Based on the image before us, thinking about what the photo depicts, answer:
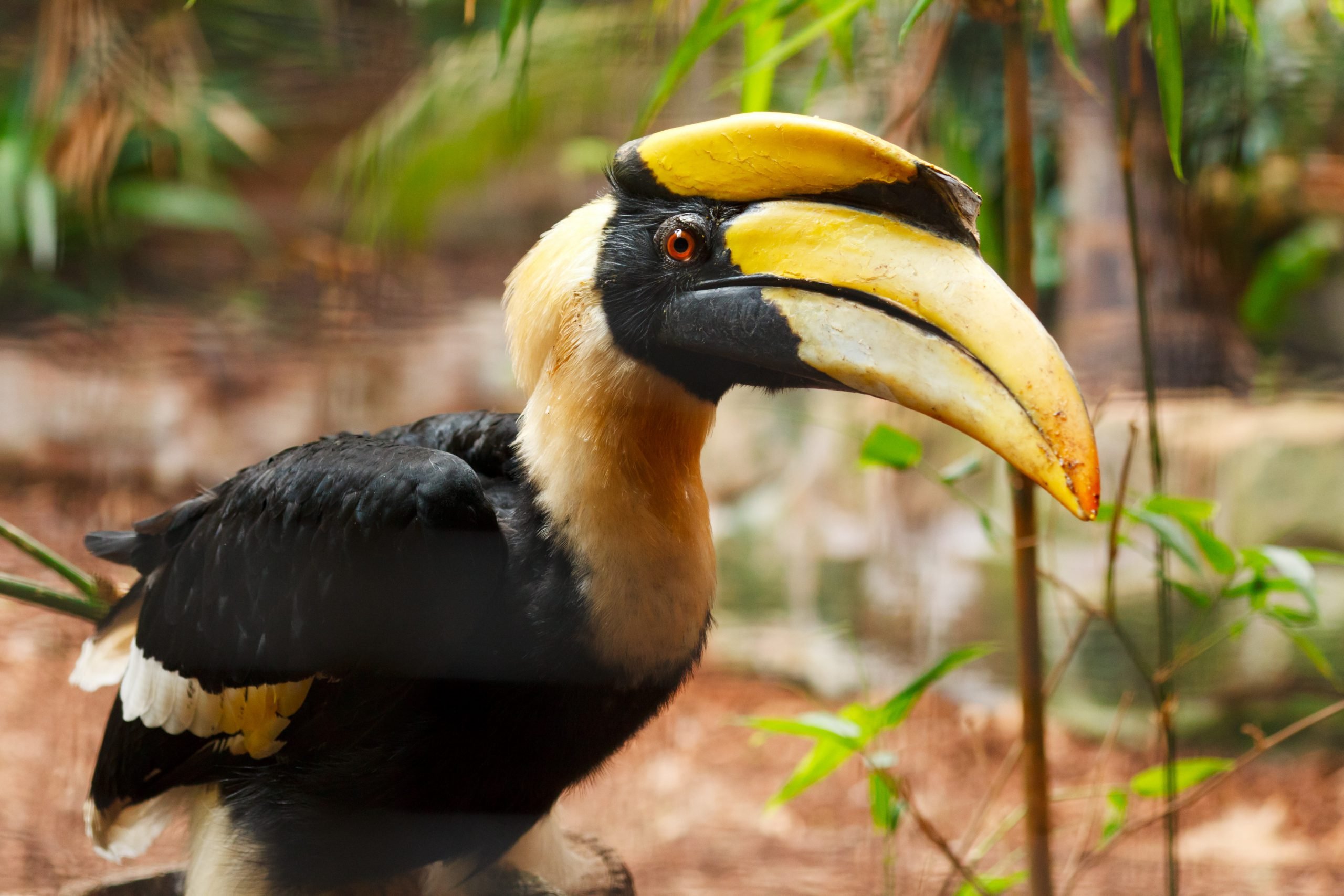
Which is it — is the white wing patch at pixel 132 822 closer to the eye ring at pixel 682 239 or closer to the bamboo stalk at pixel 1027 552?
the eye ring at pixel 682 239

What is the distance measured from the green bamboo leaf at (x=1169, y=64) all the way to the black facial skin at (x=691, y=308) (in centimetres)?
40

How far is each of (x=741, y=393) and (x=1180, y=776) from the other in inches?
96.0

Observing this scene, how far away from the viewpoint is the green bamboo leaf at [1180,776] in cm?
125

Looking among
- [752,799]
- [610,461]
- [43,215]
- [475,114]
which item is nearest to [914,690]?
[610,461]

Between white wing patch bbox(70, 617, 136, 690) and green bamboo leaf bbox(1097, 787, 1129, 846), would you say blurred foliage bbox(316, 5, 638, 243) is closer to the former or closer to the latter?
white wing patch bbox(70, 617, 136, 690)

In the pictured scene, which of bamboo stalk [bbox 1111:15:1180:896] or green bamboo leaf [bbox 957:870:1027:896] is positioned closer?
bamboo stalk [bbox 1111:15:1180:896]

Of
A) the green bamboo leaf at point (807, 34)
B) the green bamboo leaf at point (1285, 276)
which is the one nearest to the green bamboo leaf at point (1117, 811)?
the green bamboo leaf at point (807, 34)

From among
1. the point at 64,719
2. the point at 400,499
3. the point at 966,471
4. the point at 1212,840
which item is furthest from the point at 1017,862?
the point at 64,719

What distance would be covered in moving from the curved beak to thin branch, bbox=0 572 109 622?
26.0 inches

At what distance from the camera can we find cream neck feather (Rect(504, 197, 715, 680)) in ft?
3.24

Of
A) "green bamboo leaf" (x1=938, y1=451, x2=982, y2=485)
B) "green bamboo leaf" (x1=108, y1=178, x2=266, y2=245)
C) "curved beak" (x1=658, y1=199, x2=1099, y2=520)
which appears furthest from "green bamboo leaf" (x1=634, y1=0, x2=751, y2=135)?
"green bamboo leaf" (x1=108, y1=178, x2=266, y2=245)

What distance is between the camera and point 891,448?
1.21 meters

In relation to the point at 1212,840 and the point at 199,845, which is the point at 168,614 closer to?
the point at 199,845

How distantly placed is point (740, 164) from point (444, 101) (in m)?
1.79
